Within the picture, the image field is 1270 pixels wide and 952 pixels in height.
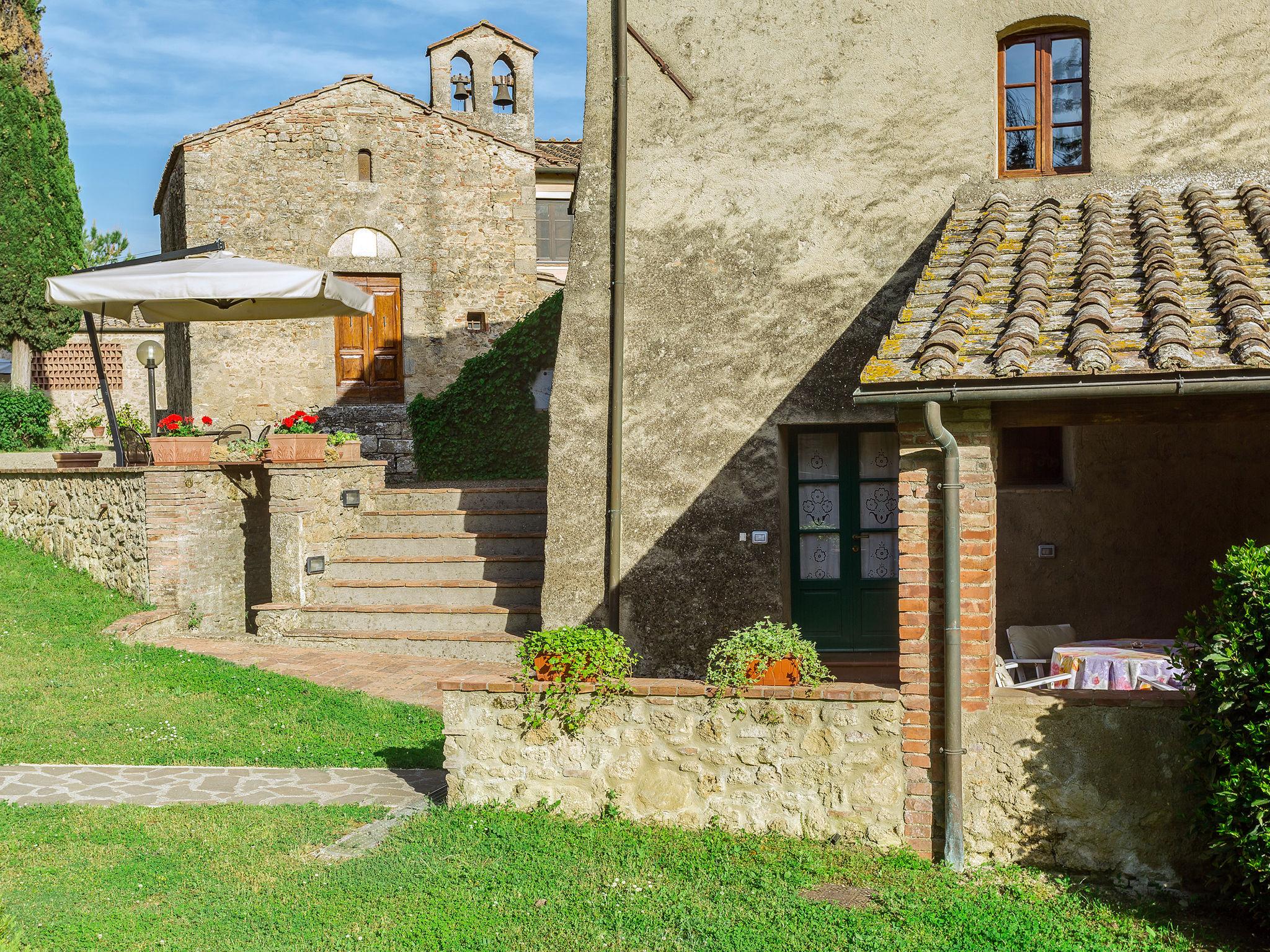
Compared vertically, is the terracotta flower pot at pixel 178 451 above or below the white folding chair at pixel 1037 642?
above

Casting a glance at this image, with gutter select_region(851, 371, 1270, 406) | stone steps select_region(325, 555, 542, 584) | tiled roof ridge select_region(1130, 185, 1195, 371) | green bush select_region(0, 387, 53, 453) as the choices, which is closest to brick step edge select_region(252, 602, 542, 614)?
stone steps select_region(325, 555, 542, 584)

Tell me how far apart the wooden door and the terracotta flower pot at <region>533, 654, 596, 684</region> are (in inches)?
417

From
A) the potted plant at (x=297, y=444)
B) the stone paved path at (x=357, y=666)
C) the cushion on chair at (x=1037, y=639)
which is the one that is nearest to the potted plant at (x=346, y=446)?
the potted plant at (x=297, y=444)

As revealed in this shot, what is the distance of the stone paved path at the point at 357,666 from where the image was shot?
8.75 m

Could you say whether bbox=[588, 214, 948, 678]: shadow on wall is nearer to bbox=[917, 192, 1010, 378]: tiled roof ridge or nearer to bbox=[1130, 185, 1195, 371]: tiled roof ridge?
bbox=[917, 192, 1010, 378]: tiled roof ridge

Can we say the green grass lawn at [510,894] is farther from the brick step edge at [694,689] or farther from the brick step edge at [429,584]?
the brick step edge at [429,584]

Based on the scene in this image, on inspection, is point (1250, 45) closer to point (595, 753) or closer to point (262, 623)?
point (595, 753)

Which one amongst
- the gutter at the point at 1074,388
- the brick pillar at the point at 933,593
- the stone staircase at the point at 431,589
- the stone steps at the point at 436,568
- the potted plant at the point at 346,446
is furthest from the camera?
the potted plant at the point at 346,446

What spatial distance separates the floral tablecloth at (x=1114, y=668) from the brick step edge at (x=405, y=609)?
4.82 m

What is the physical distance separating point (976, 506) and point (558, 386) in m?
4.34

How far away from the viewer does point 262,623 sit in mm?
10414

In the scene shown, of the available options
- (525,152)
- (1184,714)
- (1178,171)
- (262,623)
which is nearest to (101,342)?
(525,152)

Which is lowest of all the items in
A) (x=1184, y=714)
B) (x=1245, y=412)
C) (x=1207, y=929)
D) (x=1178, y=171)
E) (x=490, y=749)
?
(x=1207, y=929)

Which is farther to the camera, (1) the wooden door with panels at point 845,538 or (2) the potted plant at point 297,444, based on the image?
(2) the potted plant at point 297,444
